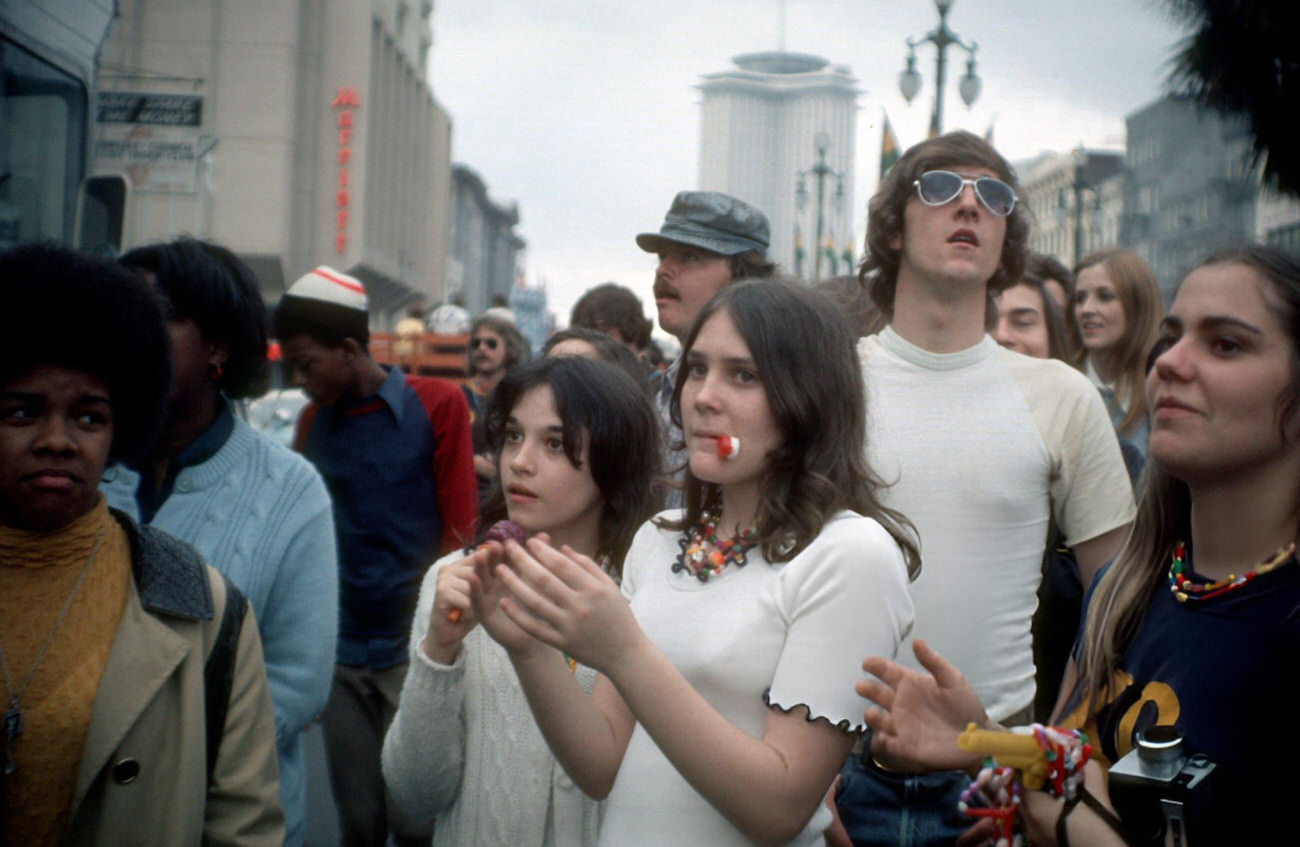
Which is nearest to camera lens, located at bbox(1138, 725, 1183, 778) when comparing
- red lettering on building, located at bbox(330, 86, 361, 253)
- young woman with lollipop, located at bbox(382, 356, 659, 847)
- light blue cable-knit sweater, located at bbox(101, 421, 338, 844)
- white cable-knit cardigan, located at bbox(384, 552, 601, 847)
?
young woman with lollipop, located at bbox(382, 356, 659, 847)

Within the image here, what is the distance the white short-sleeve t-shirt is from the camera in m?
3.56

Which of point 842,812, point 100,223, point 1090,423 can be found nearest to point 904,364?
point 1090,423

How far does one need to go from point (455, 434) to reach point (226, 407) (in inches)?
95.1

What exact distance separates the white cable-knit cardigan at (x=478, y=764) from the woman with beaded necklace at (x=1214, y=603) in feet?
3.63

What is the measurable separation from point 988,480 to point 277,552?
6.12ft

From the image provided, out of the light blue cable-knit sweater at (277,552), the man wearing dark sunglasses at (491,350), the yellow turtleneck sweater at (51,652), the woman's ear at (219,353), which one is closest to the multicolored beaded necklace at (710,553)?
the yellow turtleneck sweater at (51,652)

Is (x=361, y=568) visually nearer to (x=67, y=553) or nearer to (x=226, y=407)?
(x=226, y=407)

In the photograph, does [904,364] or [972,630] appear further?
[904,364]

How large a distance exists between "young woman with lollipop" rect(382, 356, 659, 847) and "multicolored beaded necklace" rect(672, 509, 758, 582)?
36 cm

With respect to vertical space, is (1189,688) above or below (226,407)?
below

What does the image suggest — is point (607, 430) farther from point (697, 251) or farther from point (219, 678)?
point (697, 251)

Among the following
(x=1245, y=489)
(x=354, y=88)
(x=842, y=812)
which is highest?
(x=354, y=88)

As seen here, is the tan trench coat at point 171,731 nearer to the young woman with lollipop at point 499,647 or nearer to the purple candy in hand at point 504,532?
the young woman with lollipop at point 499,647

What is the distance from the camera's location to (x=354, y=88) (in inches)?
2154
